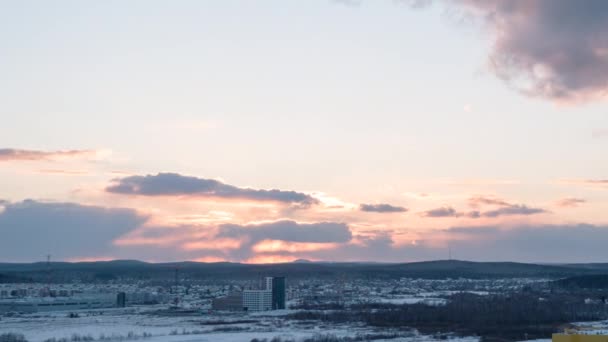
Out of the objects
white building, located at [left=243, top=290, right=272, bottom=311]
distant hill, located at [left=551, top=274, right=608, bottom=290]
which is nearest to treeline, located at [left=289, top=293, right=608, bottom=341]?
white building, located at [left=243, top=290, right=272, bottom=311]

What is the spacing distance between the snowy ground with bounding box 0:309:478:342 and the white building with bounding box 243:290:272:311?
37.1 feet

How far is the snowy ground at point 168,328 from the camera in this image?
5025cm

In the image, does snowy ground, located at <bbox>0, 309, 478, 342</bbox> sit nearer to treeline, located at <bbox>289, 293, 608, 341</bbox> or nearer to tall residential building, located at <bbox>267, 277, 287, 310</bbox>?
treeline, located at <bbox>289, 293, 608, 341</bbox>

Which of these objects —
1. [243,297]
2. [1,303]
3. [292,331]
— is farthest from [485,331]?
[1,303]

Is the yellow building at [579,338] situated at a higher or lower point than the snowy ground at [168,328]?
higher

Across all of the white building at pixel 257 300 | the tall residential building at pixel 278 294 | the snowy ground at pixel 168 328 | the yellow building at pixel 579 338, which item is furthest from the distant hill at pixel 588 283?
the yellow building at pixel 579 338

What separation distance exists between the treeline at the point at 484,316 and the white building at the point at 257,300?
11167mm

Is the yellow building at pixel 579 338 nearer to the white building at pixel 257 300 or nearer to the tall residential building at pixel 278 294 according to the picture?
the white building at pixel 257 300

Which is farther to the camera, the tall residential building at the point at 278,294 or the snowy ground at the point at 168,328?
the tall residential building at the point at 278,294

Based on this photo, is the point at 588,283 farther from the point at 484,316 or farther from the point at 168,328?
the point at 168,328

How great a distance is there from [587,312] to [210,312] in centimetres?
3261

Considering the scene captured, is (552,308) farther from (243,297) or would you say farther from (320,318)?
(243,297)

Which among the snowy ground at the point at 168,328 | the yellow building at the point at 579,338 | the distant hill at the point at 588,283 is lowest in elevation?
the snowy ground at the point at 168,328

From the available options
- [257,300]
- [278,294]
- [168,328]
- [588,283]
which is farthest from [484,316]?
[588,283]
